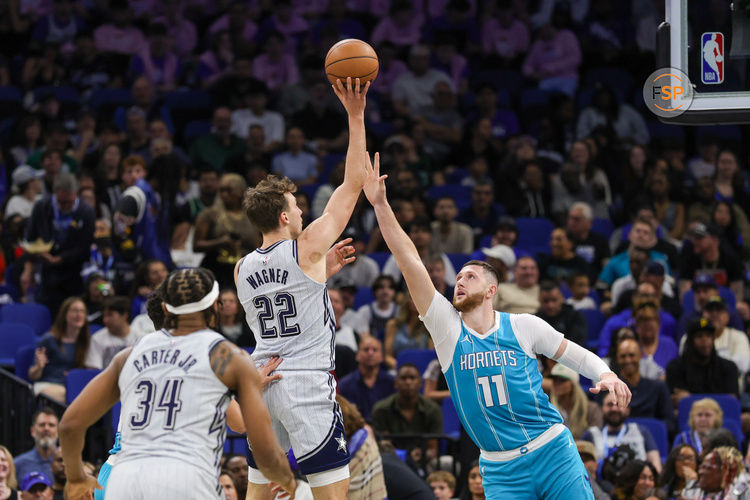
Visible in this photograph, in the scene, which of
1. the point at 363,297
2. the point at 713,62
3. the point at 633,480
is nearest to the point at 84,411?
the point at 713,62

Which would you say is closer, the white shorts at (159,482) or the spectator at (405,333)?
the white shorts at (159,482)

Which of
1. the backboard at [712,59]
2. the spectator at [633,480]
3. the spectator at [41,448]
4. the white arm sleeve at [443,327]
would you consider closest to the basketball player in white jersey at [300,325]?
the white arm sleeve at [443,327]

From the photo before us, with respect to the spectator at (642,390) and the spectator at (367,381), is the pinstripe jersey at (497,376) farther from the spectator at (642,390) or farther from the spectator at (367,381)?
the spectator at (642,390)

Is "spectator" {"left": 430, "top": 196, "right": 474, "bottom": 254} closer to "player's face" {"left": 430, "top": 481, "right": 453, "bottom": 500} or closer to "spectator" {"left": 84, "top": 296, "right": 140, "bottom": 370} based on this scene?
"spectator" {"left": 84, "top": 296, "right": 140, "bottom": 370}

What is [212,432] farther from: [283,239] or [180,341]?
[283,239]

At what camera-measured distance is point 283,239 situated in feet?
23.1

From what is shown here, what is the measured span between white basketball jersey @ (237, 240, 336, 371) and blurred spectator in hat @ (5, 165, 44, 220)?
8569mm

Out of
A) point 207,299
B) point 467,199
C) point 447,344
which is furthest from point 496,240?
point 207,299

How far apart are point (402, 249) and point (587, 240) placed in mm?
7648

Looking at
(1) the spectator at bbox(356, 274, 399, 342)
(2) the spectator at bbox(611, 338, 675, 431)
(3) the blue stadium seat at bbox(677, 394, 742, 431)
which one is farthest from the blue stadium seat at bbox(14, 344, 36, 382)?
(3) the blue stadium seat at bbox(677, 394, 742, 431)

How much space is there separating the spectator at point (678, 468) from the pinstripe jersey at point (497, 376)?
11.4ft

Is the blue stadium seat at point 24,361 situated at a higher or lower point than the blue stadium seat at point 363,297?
lower

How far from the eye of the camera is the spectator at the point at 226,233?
1305 centimetres

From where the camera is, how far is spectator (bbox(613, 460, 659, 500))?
10.0m
